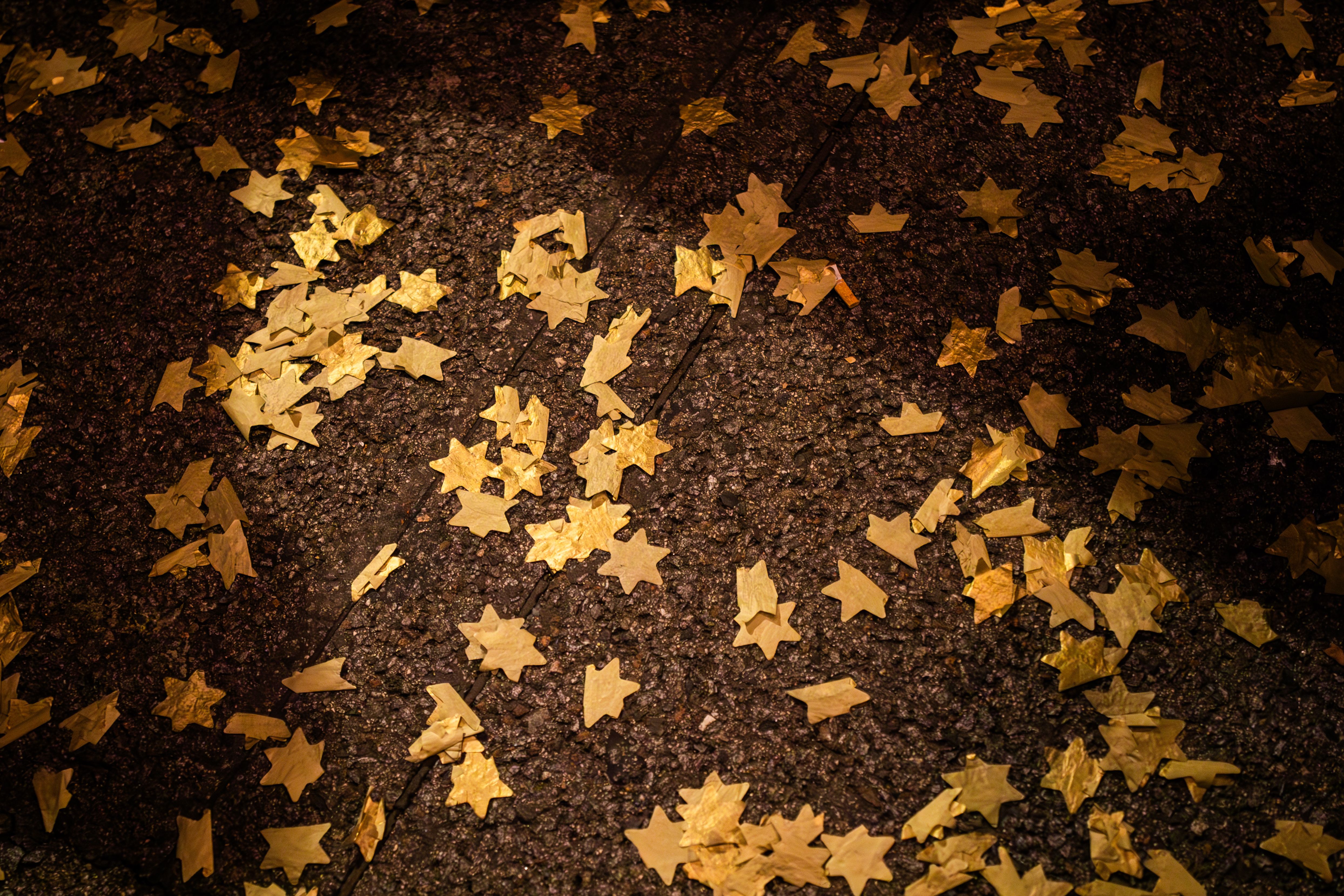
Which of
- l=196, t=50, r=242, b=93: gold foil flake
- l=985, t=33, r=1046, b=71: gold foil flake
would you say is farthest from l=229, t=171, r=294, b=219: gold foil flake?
l=985, t=33, r=1046, b=71: gold foil flake

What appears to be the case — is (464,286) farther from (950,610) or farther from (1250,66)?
(1250,66)

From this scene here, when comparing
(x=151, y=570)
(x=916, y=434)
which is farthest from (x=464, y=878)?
(x=916, y=434)

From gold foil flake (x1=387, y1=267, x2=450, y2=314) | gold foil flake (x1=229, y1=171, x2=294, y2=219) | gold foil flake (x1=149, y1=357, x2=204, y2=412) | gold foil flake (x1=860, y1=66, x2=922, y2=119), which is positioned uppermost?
gold foil flake (x1=229, y1=171, x2=294, y2=219)

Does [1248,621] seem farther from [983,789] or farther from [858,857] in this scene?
[858,857]

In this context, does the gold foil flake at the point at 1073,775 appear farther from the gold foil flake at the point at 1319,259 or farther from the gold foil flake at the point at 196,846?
the gold foil flake at the point at 196,846

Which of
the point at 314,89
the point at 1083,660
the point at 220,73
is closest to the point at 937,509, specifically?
the point at 1083,660

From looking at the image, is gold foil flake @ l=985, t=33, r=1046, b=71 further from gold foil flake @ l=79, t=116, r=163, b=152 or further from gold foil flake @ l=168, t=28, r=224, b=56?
gold foil flake @ l=79, t=116, r=163, b=152
